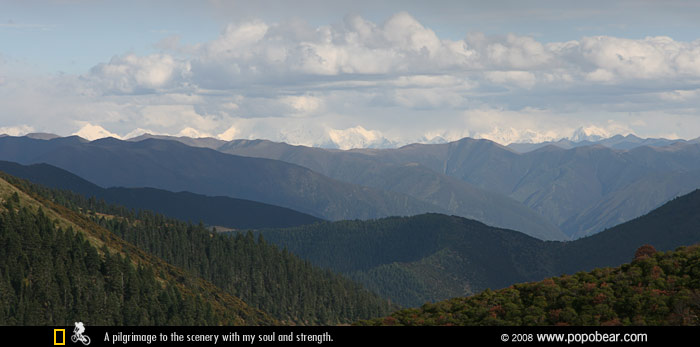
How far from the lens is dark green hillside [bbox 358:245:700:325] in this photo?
8500cm

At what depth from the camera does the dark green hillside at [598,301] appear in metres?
85.0

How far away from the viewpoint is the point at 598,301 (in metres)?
91.5
